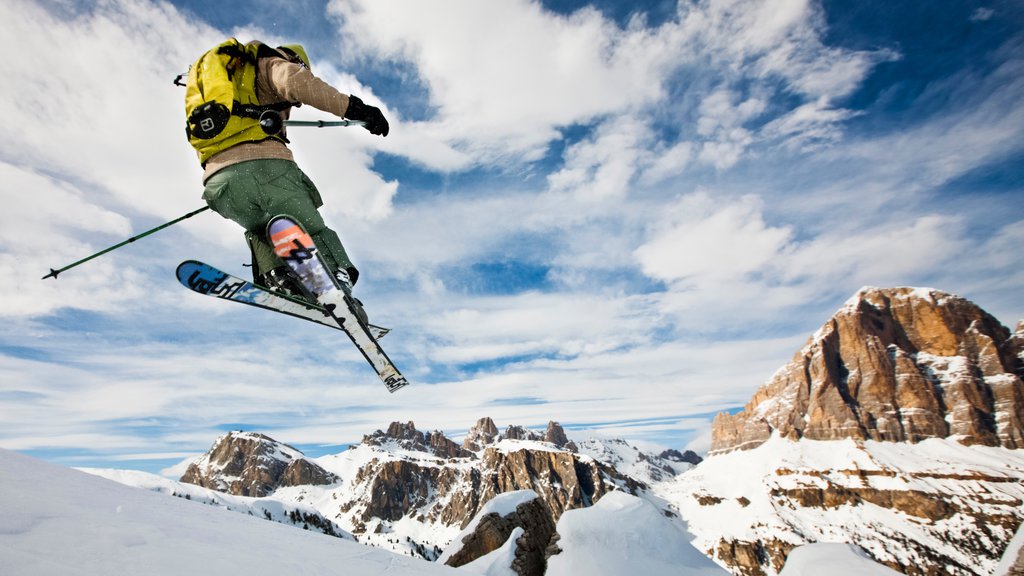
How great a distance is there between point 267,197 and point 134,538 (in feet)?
12.2

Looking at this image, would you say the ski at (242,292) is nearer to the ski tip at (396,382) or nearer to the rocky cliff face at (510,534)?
the ski tip at (396,382)

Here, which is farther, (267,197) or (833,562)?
(833,562)

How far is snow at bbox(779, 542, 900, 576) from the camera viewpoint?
7.16m

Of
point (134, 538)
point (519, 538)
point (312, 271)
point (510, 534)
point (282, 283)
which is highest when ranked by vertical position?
point (282, 283)

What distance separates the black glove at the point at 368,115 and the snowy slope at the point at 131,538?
4139 millimetres

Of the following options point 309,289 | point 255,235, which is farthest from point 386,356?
point 255,235

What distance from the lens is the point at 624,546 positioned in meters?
9.67

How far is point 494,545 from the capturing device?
14586mm

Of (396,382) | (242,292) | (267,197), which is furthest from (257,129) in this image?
(396,382)

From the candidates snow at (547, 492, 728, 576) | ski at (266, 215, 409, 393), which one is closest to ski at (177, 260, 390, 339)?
ski at (266, 215, 409, 393)

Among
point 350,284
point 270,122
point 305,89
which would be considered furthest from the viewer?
point 350,284

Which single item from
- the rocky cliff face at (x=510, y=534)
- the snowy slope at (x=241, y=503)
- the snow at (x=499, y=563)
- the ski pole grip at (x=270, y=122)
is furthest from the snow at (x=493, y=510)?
the snowy slope at (x=241, y=503)

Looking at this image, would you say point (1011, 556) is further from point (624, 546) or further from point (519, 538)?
point (519, 538)

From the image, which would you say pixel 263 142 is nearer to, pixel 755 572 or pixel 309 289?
pixel 309 289
